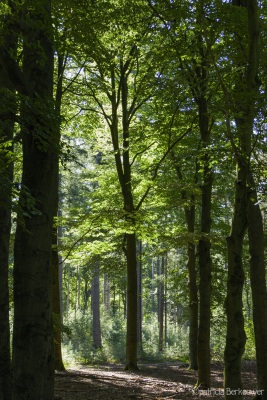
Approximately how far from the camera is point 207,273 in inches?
399

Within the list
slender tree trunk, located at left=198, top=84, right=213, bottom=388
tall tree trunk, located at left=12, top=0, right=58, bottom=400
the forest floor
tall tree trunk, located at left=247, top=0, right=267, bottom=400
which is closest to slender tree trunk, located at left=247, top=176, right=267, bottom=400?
tall tree trunk, located at left=247, top=0, right=267, bottom=400

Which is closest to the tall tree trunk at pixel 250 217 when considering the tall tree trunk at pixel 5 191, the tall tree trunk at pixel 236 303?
the tall tree trunk at pixel 236 303

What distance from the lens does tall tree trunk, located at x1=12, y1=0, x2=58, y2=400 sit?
4457mm

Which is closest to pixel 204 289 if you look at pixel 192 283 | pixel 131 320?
pixel 131 320

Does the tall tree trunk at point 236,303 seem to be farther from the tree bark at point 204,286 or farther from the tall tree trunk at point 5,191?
the tall tree trunk at point 5,191

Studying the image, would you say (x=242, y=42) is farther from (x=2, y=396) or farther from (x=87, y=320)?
(x=87, y=320)

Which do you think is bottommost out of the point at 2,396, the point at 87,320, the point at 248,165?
the point at 87,320

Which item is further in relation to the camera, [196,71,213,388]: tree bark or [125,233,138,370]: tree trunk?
[125,233,138,370]: tree trunk

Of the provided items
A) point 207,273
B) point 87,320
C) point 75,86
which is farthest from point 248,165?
point 87,320

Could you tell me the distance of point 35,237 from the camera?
15.4ft

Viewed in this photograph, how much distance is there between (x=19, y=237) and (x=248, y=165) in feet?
12.2

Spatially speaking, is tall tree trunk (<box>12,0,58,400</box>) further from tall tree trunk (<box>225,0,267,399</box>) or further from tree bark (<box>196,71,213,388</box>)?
tree bark (<box>196,71,213,388</box>)

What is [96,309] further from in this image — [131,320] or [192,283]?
[131,320]

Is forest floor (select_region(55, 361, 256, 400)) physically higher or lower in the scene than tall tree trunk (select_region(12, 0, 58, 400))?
lower
